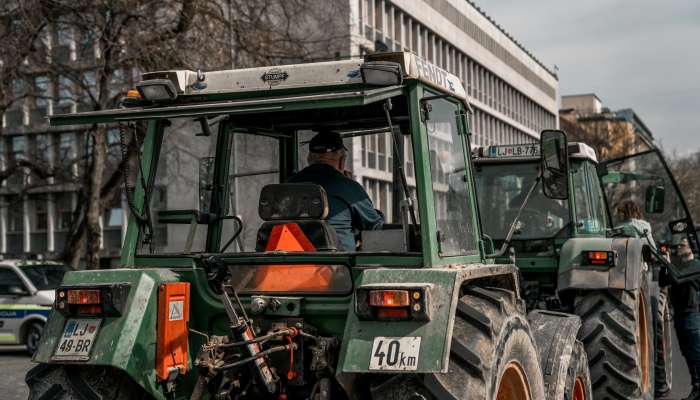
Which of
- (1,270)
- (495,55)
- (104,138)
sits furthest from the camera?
(495,55)

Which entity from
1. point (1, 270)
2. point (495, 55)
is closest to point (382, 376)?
point (1, 270)

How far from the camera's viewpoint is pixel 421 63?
5102 mm

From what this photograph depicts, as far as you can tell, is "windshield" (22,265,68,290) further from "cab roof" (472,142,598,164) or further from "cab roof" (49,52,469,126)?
"cab roof" (49,52,469,126)

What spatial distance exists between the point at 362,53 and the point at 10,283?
8.22 meters

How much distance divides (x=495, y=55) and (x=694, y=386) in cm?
6323

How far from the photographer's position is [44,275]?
20328 millimetres

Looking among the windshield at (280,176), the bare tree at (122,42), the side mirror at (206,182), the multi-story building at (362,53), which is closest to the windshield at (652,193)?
the multi-story building at (362,53)

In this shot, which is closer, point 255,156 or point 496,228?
point 255,156

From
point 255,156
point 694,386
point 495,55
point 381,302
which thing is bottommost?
point 694,386

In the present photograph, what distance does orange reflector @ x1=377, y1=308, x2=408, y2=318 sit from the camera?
4.48 metres

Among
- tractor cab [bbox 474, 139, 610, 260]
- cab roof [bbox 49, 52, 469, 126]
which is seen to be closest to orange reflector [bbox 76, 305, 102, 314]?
cab roof [bbox 49, 52, 469, 126]

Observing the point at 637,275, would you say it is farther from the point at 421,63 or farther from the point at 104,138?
the point at 104,138

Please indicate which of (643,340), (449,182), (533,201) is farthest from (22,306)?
(449,182)

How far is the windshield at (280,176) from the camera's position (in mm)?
5266
